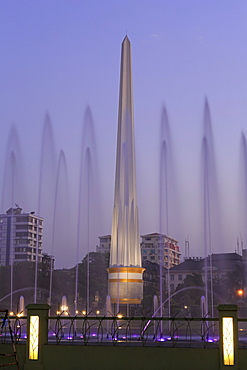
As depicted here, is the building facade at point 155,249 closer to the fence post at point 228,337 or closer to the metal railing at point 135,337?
the metal railing at point 135,337

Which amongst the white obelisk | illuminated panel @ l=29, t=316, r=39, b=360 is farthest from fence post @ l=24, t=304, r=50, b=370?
the white obelisk

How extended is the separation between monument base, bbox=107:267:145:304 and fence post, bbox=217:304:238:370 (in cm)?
2238

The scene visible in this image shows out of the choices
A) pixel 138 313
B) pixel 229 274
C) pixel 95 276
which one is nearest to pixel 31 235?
pixel 95 276

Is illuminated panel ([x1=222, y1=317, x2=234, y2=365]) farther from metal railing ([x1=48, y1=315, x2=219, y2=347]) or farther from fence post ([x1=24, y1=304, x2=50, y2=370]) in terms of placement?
fence post ([x1=24, y1=304, x2=50, y2=370])

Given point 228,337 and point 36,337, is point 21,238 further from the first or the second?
point 228,337

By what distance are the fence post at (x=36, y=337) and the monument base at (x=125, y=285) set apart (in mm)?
21619

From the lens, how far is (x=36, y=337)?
13609 millimetres

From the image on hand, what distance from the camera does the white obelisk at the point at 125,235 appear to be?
1387 inches

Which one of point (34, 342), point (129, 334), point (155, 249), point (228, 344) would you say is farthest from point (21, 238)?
point (228, 344)

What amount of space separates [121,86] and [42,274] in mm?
32970

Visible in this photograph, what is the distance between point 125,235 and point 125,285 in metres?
3.03

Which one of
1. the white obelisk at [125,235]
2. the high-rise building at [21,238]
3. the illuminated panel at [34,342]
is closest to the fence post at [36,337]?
the illuminated panel at [34,342]

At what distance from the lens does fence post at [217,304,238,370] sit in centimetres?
1277

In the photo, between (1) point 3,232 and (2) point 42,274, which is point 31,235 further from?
(2) point 42,274
